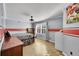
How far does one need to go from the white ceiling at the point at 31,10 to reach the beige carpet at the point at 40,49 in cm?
63

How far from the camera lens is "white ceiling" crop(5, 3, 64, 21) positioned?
8.79ft

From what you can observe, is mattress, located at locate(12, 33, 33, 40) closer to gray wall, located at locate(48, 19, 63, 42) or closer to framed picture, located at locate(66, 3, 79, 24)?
gray wall, located at locate(48, 19, 63, 42)

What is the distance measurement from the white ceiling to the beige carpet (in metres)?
0.63

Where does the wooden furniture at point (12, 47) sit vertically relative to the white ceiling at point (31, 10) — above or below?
below

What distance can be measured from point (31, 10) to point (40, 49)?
94cm

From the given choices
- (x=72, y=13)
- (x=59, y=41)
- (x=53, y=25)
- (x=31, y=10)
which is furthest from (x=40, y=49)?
(x=72, y=13)

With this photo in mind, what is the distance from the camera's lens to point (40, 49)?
2.76m

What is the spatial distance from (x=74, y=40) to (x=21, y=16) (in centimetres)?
132

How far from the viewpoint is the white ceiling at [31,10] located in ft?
8.79

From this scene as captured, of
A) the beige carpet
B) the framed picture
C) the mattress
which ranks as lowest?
the beige carpet

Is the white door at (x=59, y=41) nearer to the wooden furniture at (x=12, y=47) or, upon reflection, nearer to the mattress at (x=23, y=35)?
the mattress at (x=23, y=35)

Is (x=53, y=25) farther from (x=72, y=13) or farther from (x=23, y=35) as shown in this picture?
(x=23, y=35)

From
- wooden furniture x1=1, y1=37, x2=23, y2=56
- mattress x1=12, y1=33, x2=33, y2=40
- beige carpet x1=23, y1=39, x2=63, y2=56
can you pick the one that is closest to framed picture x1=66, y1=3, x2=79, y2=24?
beige carpet x1=23, y1=39, x2=63, y2=56

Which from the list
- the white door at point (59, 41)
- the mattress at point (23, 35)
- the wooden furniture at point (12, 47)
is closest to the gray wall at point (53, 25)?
the white door at point (59, 41)
